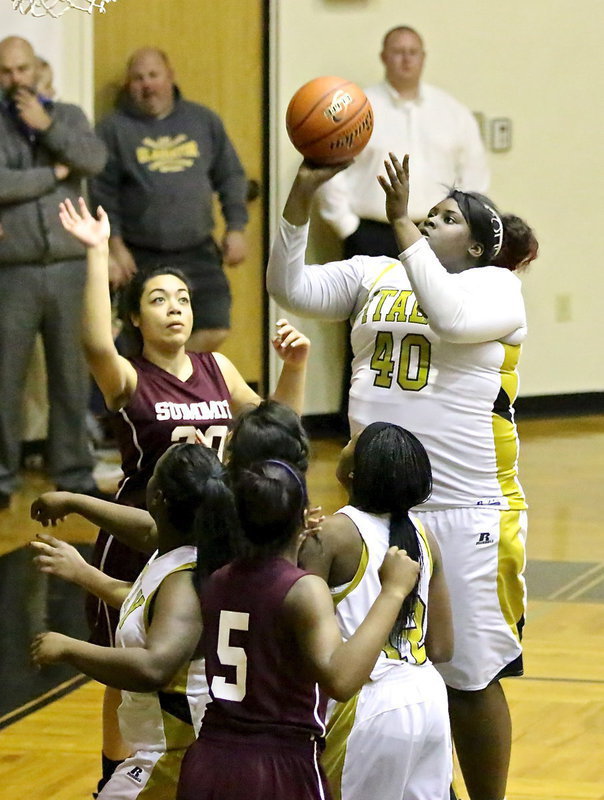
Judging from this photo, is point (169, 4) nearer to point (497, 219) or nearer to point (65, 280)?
point (65, 280)

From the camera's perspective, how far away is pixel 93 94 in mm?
8000

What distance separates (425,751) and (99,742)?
1.62 m

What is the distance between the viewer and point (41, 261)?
7.06 metres

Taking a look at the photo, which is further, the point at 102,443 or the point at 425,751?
the point at 102,443

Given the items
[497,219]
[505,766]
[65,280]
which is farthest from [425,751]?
[65,280]

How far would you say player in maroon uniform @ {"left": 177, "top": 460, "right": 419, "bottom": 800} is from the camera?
7.55ft

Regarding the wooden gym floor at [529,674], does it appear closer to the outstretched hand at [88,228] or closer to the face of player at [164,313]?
the face of player at [164,313]

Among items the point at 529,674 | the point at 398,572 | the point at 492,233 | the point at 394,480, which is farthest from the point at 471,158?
the point at 398,572

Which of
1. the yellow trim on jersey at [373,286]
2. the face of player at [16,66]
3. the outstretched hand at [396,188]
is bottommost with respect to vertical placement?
the yellow trim on jersey at [373,286]

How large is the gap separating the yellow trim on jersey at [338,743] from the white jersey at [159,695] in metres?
0.25

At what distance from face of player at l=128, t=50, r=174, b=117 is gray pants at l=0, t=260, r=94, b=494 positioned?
0.98m

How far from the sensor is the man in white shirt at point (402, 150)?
8.36 m

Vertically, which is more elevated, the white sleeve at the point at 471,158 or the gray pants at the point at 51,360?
the white sleeve at the point at 471,158

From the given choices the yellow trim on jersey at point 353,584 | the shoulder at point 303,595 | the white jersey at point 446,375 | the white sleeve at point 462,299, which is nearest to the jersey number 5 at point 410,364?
the white jersey at point 446,375
